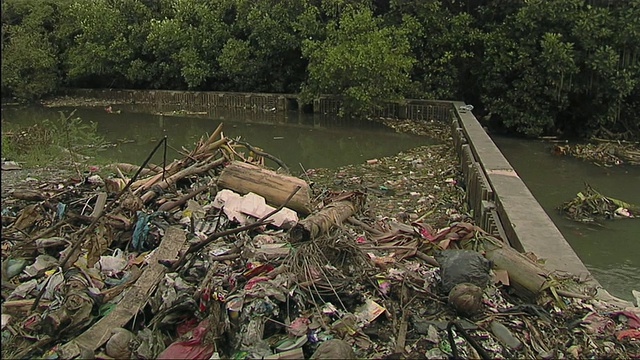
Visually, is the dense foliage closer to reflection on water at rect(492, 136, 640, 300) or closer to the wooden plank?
reflection on water at rect(492, 136, 640, 300)

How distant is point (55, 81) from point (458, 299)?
21123 millimetres

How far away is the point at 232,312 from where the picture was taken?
3.41m

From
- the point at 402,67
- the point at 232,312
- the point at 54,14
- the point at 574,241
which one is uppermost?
the point at 54,14

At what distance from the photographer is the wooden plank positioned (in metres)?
3.35

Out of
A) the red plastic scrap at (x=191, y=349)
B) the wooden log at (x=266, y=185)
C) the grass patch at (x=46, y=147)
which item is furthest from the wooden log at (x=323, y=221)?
the grass patch at (x=46, y=147)

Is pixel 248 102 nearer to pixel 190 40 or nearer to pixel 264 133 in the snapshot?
pixel 190 40

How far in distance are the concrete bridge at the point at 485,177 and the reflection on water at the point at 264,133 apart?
75 centimetres

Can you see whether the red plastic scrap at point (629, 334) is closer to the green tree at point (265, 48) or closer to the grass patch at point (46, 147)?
the grass patch at point (46, 147)

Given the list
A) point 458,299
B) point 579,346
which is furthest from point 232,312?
point 579,346

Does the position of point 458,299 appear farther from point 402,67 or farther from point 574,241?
point 402,67

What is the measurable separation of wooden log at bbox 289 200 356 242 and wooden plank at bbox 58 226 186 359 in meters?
0.89

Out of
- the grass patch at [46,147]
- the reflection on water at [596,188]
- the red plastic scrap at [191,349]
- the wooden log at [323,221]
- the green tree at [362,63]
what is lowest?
the reflection on water at [596,188]

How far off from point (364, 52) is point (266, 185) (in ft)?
31.9

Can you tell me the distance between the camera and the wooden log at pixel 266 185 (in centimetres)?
523
